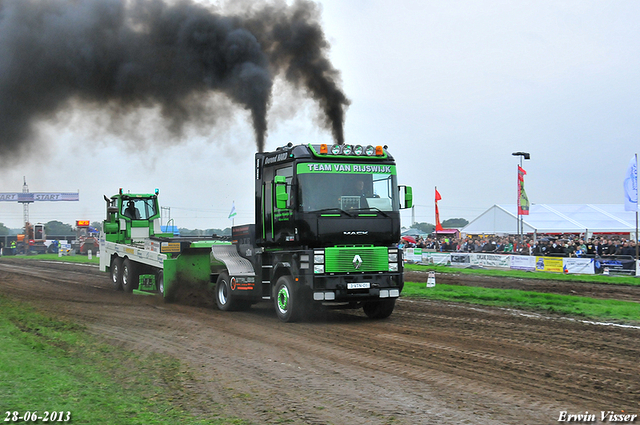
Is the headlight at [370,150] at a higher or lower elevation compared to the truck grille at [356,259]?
higher

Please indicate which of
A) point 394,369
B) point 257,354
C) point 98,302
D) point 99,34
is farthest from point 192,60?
point 394,369

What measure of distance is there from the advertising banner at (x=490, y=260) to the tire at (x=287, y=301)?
65.9 feet

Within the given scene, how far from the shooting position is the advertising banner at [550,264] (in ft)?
89.6

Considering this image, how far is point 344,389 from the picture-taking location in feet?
22.1

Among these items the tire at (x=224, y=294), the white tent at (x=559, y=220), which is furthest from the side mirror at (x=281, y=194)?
the white tent at (x=559, y=220)

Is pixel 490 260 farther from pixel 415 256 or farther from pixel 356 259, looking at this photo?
pixel 356 259

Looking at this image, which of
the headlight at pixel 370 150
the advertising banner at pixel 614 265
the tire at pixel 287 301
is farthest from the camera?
the advertising banner at pixel 614 265

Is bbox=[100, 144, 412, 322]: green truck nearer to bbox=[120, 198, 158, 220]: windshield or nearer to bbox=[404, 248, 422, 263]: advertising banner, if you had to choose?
bbox=[120, 198, 158, 220]: windshield

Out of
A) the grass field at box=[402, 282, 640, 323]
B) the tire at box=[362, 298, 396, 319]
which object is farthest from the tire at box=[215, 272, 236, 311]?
the grass field at box=[402, 282, 640, 323]

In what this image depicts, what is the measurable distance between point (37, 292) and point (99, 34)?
8096 millimetres

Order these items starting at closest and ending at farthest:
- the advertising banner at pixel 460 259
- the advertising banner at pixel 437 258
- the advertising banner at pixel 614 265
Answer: the advertising banner at pixel 614 265, the advertising banner at pixel 460 259, the advertising banner at pixel 437 258

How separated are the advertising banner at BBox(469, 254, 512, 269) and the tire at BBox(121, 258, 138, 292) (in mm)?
18334

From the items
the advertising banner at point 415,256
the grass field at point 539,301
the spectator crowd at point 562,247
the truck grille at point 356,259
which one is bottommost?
the grass field at point 539,301

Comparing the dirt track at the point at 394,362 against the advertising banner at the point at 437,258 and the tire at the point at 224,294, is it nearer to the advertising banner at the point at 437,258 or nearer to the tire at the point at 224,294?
the tire at the point at 224,294
